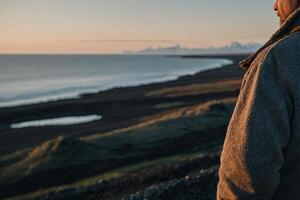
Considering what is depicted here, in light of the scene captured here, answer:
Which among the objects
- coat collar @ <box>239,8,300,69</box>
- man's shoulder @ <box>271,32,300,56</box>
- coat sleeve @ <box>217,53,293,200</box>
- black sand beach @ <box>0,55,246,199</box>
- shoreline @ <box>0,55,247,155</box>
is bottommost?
shoreline @ <box>0,55,247,155</box>

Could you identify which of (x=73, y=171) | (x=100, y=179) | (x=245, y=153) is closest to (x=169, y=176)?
(x=100, y=179)

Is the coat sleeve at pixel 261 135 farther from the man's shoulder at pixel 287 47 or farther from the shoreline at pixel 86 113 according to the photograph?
the shoreline at pixel 86 113

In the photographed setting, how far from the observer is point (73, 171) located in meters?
20.5

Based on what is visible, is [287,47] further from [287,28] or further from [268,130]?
[268,130]

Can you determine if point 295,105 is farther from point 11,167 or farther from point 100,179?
point 11,167

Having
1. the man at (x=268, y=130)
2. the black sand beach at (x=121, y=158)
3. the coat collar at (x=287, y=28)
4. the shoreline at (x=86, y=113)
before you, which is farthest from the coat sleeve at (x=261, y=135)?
the shoreline at (x=86, y=113)

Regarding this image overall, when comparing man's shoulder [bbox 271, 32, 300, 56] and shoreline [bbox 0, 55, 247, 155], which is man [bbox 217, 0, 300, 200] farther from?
shoreline [bbox 0, 55, 247, 155]

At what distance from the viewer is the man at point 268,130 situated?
93.7 inches

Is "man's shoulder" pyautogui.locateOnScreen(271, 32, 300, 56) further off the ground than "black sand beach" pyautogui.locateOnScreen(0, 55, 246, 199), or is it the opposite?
"man's shoulder" pyautogui.locateOnScreen(271, 32, 300, 56)

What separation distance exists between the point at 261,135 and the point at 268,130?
4 cm

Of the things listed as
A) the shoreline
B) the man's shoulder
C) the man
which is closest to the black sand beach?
the shoreline

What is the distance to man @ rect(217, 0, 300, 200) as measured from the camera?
2.38 meters

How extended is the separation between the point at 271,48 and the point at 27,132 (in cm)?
3317

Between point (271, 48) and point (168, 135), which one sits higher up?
point (271, 48)
